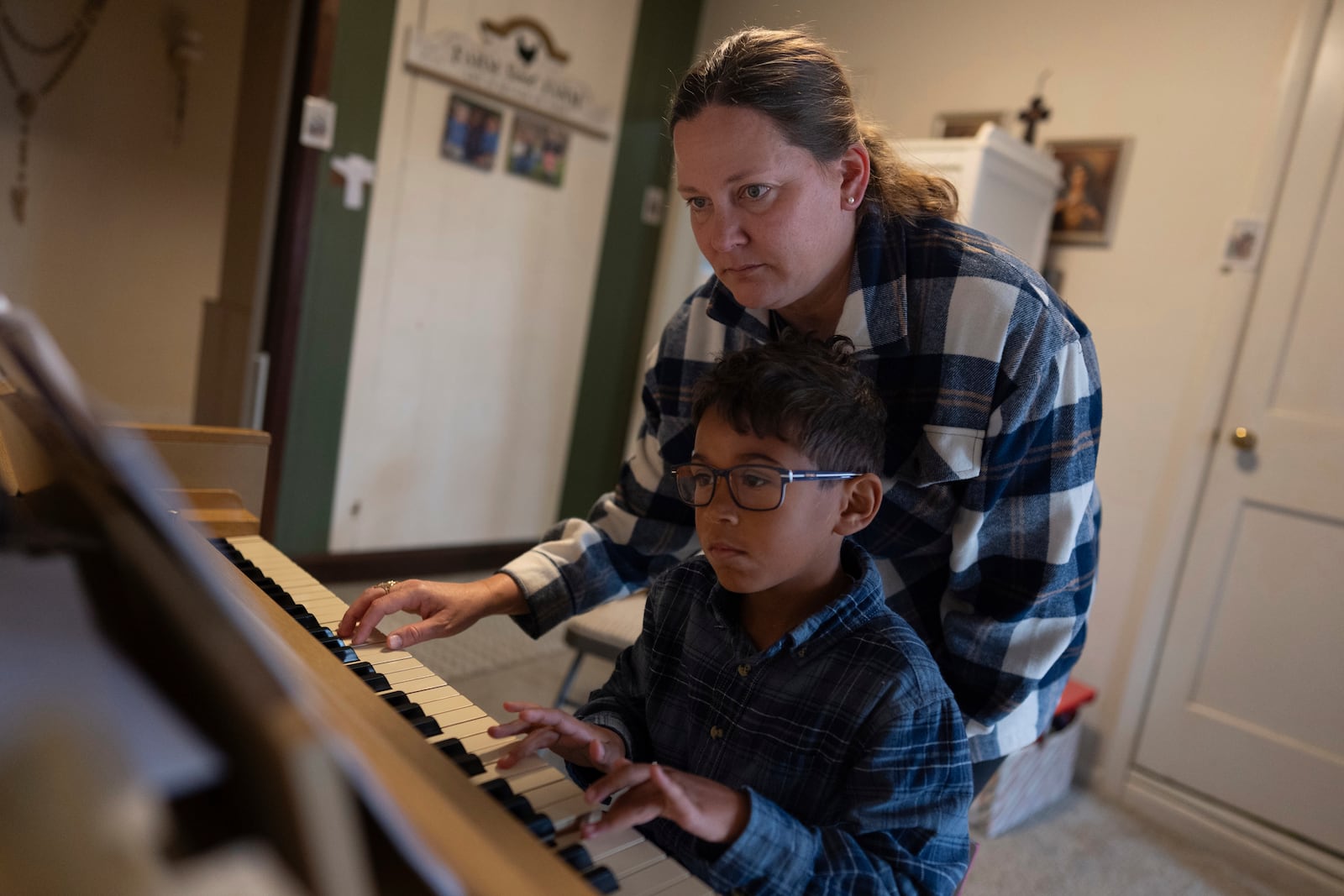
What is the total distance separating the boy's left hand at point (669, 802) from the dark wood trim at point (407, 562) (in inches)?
96.6

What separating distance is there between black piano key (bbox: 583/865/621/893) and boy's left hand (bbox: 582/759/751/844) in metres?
0.04

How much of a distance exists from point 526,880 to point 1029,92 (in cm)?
292

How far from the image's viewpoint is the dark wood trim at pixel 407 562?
3.03 meters

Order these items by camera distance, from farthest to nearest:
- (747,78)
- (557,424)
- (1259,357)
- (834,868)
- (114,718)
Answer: (557,424) < (1259,357) < (747,78) < (834,868) < (114,718)

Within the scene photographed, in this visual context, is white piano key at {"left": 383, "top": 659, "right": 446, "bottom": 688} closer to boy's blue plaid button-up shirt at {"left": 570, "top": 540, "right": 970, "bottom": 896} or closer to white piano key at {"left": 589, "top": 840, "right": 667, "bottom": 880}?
boy's blue plaid button-up shirt at {"left": 570, "top": 540, "right": 970, "bottom": 896}

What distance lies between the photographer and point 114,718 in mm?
383

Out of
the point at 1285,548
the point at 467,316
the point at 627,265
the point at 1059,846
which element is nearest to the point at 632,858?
the point at 1059,846

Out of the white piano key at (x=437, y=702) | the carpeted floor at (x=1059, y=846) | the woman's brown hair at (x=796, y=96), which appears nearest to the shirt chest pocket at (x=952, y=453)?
the woman's brown hair at (x=796, y=96)

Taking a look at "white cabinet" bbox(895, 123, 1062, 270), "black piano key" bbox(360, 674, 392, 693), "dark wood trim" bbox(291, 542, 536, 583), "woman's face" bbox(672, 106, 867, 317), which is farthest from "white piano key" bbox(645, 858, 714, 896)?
"dark wood trim" bbox(291, 542, 536, 583)

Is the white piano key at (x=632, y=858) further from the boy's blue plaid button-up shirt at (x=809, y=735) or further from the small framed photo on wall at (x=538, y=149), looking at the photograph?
the small framed photo on wall at (x=538, y=149)

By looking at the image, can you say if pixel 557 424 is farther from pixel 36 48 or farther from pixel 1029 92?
pixel 36 48

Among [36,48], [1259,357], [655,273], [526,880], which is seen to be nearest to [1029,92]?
[1259,357]

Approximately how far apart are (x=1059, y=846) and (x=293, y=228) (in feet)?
8.97

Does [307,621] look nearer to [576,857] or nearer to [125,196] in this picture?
[576,857]
